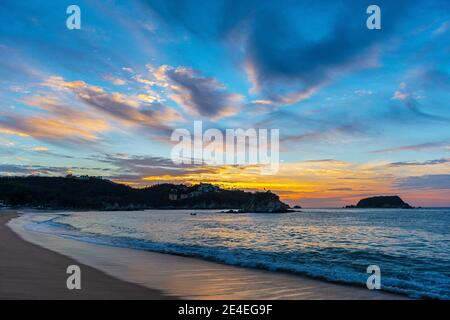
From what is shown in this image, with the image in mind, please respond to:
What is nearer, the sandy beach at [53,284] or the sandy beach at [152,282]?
the sandy beach at [53,284]

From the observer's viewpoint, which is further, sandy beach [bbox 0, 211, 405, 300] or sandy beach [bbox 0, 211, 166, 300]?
sandy beach [bbox 0, 211, 405, 300]

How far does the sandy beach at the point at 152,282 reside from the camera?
1062cm

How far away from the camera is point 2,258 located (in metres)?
16.6

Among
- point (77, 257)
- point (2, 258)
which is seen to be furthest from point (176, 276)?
point (2, 258)

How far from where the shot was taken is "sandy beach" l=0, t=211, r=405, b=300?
34.8 ft

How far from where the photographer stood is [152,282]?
1288 centimetres

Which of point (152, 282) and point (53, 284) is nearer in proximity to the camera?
point (53, 284)

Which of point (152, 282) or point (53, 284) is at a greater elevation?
point (53, 284)

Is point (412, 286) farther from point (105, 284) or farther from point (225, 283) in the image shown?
point (105, 284)
